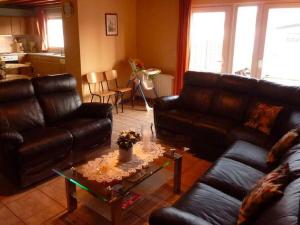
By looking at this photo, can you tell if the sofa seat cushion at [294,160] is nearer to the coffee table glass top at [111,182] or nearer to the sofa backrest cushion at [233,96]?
the coffee table glass top at [111,182]

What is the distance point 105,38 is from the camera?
556 cm

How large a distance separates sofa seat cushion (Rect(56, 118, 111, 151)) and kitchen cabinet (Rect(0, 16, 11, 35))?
237 inches

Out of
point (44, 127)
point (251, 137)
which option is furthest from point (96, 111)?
point (251, 137)

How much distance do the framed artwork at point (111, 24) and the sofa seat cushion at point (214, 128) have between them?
3058 millimetres

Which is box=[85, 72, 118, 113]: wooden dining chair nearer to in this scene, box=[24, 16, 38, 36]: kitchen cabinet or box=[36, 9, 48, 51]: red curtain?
box=[36, 9, 48, 51]: red curtain

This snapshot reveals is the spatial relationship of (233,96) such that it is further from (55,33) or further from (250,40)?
(55,33)

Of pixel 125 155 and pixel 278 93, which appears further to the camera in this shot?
pixel 278 93

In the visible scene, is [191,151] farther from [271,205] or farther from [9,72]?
[9,72]

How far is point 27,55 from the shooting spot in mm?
7836

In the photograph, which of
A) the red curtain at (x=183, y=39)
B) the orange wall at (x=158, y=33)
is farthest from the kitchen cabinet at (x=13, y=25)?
the red curtain at (x=183, y=39)

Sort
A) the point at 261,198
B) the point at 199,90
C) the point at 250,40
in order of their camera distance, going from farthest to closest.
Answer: the point at 250,40 → the point at 199,90 → the point at 261,198

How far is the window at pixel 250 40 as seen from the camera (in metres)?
4.45

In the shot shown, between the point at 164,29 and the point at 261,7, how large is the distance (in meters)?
2.00

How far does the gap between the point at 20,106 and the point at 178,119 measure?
1976 millimetres
